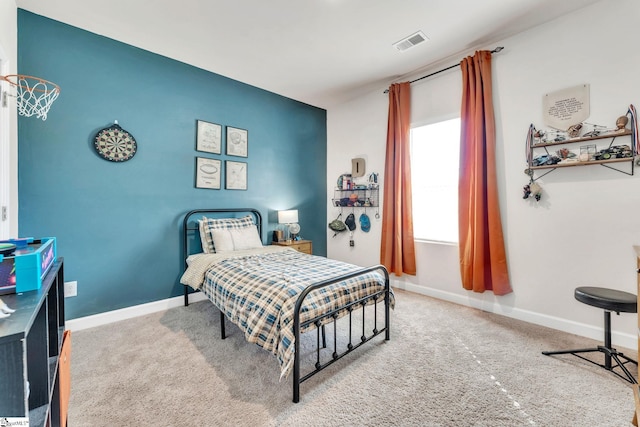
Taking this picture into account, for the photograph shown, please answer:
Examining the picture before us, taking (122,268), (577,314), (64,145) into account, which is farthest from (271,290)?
(577,314)

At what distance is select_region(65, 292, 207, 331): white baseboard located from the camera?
265cm

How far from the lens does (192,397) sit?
173 centimetres

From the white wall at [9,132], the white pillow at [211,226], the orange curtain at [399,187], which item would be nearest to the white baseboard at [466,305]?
the orange curtain at [399,187]

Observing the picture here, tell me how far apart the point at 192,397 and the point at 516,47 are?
13.9 ft

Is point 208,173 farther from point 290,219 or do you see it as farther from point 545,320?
point 545,320

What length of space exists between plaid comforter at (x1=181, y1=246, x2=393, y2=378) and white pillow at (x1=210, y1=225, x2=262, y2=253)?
332 millimetres

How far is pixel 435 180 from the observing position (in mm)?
3568

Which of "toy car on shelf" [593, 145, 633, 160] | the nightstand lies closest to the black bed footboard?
the nightstand

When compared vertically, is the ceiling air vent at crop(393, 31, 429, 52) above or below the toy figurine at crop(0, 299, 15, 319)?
above

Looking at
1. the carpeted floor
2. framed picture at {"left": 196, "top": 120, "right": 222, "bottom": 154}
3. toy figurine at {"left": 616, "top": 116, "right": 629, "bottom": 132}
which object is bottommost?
the carpeted floor

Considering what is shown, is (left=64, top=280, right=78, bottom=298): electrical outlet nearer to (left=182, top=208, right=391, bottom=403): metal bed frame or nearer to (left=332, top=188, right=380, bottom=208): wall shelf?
(left=182, top=208, right=391, bottom=403): metal bed frame

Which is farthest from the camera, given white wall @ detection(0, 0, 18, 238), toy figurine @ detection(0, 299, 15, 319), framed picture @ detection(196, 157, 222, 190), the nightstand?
the nightstand

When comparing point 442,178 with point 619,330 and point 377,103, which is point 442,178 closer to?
point 377,103

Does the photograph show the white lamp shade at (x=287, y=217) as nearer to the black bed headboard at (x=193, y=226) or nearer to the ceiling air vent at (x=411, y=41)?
the black bed headboard at (x=193, y=226)
